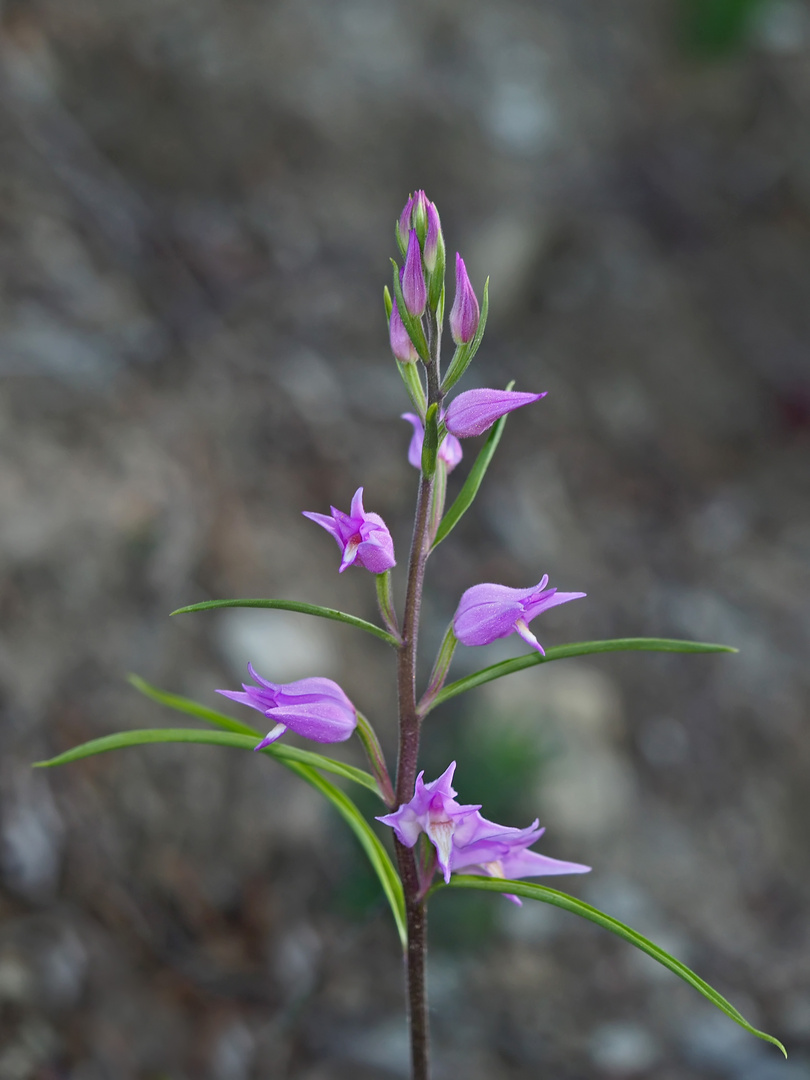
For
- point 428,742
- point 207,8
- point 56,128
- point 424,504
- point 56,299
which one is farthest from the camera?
point 207,8

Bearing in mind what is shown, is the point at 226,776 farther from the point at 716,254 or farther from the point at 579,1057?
the point at 716,254

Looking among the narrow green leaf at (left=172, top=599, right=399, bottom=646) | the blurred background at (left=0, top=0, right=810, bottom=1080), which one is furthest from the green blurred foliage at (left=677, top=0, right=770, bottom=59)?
the narrow green leaf at (left=172, top=599, right=399, bottom=646)

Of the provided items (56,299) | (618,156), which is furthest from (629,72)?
(56,299)

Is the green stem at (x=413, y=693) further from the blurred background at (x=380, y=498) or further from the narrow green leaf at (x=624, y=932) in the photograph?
the blurred background at (x=380, y=498)

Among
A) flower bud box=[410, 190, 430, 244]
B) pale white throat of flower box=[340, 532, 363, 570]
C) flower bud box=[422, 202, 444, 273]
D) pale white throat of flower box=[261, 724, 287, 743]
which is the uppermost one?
flower bud box=[410, 190, 430, 244]

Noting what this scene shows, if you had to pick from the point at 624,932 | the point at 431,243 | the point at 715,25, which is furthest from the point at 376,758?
the point at 715,25

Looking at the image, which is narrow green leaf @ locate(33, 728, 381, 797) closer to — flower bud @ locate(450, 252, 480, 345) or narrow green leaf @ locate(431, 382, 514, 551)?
narrow green leaf @ locate(431, 382, 514, 551)

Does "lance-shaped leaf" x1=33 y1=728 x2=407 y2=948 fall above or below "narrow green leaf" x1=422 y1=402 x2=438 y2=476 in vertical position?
below

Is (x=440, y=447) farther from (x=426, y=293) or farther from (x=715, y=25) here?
(x=715, y=25)
